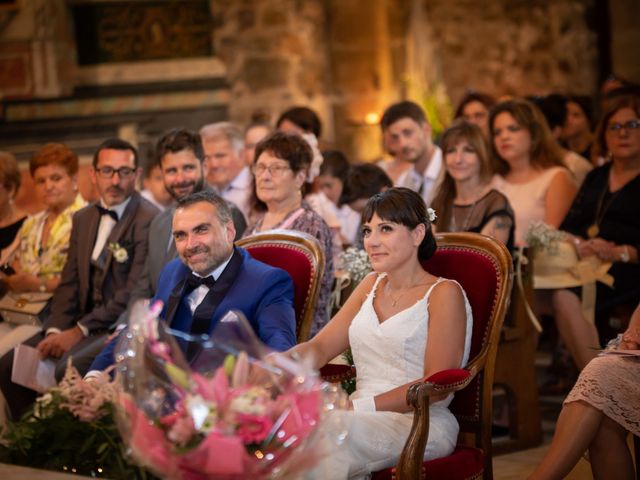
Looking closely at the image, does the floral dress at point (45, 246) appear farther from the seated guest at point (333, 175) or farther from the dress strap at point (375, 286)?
the dress strap at point (375, 286)

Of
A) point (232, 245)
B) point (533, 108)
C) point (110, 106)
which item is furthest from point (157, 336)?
point (110, 106)

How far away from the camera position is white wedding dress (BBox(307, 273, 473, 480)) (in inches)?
130

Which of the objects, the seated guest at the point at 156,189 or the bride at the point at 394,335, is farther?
the seated guest at the point at 156,189

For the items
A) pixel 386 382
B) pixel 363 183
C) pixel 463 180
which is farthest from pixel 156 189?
pixel 386 382

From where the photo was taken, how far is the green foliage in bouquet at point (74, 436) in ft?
10.4

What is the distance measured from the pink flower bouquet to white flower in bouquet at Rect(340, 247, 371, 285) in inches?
88.5

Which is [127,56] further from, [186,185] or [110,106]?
[186,185]

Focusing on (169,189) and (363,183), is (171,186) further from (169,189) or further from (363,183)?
(363,183)

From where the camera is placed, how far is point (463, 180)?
5.27 metres

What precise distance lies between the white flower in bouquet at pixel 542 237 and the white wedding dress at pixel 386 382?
5.17 ft

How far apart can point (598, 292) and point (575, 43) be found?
5410 mm

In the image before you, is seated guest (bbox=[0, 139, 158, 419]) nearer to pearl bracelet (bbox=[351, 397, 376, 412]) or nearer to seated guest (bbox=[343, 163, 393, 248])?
seated guest (bbox=[343, 163, 393, 248])

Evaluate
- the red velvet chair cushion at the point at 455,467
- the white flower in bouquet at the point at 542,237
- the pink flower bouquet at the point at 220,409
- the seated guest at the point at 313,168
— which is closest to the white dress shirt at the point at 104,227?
the seated guest at the point at 313,168

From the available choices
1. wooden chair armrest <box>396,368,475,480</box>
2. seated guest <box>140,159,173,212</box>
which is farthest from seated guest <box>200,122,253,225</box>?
wooden chair armrest <box>396,368,475,480</box>
